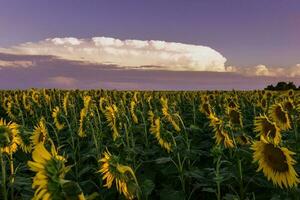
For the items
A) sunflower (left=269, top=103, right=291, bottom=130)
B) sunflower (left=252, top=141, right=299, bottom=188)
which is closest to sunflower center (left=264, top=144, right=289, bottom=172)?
sunflower (left=252, top=141, right=299, bottom=188)

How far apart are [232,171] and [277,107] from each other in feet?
10.9

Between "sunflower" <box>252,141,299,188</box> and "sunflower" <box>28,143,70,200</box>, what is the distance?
9.09 feet

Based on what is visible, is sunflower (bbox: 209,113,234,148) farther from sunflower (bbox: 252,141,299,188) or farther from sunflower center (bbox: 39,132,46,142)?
sunflower center (bbox: 39,132,46,142)

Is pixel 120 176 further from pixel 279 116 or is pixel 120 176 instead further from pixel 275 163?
pixel 279 116

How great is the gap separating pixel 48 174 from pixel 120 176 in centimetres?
87

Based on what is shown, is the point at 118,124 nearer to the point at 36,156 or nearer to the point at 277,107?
the point at 277,107

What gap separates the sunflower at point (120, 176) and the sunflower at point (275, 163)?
1887 millimetres

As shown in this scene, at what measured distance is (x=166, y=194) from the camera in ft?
18.0

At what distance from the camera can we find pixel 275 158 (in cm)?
487

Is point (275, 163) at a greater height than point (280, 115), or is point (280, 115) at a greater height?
point (280, 115)

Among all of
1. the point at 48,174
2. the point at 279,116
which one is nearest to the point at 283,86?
the point at 279,116

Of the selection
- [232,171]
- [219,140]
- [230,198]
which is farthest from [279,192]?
[219,140]

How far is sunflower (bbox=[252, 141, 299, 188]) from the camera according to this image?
15.7 feet

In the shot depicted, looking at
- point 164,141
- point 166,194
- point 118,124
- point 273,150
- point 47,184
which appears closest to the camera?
point 47,184
